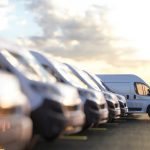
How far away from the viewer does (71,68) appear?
18156 millimetres

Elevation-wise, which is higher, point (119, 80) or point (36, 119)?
point (119, 80)

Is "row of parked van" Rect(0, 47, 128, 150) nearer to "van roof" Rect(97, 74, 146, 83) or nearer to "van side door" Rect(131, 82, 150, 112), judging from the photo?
"van side door" Rect(131, 82, 150, 112)

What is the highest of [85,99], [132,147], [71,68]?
[71,68]

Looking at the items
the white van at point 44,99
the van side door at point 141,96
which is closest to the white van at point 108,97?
the white van at point 44,99

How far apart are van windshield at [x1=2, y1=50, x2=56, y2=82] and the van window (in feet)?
53.1

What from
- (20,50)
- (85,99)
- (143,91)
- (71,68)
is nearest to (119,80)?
(143,91)

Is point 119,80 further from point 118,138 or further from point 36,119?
point 36,119

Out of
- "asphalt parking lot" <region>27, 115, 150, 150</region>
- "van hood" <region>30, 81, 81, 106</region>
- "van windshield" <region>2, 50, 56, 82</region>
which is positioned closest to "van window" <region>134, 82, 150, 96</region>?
"asphalt parking lot" <region>27, 115, 150, 150</region>

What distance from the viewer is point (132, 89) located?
2905cm

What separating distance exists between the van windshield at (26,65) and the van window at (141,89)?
16181 mm

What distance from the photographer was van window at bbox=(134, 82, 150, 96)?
95.3 feet

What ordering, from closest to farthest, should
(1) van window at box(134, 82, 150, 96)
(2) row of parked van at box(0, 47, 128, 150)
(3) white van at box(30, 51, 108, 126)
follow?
1. (2) row of parked van at box(0, 47, 128, 150)
2. (3) white van at box(30, 51, 108, 126)
3. (1) van window at box(134, 82, 150, 96)

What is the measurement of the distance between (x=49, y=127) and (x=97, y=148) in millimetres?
2864

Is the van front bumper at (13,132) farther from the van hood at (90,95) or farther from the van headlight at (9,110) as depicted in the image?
the van hood at (90,95)
